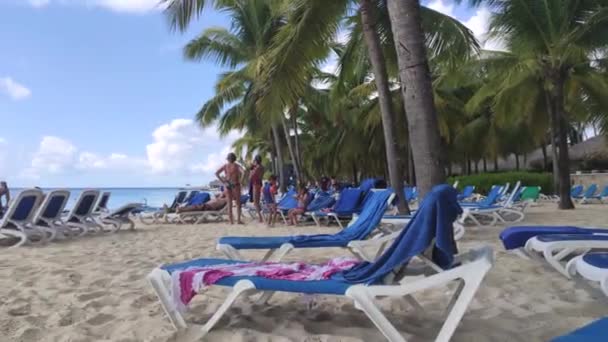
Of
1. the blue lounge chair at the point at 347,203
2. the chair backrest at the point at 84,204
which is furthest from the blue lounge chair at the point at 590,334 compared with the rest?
the chair backrest at the point at 84,204

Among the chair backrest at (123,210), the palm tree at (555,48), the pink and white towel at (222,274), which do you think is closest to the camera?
the pink and white towel at (222,274)

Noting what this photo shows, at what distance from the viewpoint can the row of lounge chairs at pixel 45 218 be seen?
757 cm

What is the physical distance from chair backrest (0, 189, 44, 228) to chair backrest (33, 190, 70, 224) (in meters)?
0.09

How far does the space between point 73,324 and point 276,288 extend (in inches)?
58.4

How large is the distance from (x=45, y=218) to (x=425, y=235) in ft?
24.1

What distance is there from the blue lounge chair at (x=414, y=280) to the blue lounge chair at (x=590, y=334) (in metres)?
1.08

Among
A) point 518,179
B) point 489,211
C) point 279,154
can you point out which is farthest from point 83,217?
point 518,179

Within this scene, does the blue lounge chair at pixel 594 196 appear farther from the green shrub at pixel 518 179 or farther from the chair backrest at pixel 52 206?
the chair backrest at pixel 52 206

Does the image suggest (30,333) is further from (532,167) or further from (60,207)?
(532,167)

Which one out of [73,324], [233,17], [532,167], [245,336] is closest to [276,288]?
[245,336]

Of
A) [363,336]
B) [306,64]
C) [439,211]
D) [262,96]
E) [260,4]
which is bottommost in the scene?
[363,336]

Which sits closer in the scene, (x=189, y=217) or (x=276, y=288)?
(x=276, y=288)

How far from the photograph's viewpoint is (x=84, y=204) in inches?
368

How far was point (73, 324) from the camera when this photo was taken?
10.5 feet
